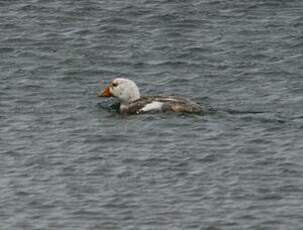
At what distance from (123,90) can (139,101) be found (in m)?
0.68

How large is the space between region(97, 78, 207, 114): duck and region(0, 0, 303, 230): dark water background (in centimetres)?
26

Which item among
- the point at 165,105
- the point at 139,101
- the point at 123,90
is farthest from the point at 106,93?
the point at 165,105

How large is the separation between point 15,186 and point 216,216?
3919mm

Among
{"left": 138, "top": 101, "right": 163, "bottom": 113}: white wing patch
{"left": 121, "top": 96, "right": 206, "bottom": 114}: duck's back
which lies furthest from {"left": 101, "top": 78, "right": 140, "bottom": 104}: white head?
{"left": 138, "top": 101, "right": 163, "bottom": 113}: white wing patch

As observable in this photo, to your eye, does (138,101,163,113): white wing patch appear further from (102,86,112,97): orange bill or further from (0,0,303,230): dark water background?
(102,86,112,97): orange bill

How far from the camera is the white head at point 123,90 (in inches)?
1104

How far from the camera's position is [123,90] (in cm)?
2808

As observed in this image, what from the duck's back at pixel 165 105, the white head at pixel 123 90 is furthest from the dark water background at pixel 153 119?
the white head at pixel 123 90

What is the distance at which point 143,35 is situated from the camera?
32562 millimetres

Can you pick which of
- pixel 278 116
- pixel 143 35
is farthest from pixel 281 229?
pixel 143 35

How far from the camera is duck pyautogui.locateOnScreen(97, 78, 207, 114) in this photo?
26594mm

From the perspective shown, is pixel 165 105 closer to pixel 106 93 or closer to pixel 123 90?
pixel 123 90

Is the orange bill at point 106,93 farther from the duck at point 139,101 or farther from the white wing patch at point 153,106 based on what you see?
the white wing patch at point 153,106

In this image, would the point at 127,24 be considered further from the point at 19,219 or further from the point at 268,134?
the point at 19,219
